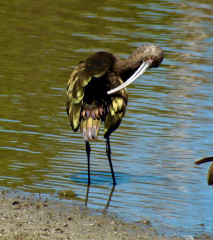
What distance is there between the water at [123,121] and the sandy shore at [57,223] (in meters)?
0.32

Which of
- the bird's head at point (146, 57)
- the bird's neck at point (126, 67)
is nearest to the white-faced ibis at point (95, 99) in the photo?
the bird's neck at point (126, 67)

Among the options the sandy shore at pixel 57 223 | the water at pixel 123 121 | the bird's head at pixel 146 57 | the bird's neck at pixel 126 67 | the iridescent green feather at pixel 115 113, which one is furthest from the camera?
the bird's head at pixel 146 57

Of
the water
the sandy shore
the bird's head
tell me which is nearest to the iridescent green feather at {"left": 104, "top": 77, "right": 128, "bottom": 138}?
the water

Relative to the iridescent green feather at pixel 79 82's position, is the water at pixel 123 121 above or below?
below

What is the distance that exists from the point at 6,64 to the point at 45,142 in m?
4.75

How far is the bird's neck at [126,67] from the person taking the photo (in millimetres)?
8883

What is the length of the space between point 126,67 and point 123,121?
1.87 m

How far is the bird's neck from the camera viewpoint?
8.88 m

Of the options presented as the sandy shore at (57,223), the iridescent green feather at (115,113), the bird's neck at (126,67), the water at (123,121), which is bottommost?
the water at (123,121)

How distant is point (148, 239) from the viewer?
253 inches

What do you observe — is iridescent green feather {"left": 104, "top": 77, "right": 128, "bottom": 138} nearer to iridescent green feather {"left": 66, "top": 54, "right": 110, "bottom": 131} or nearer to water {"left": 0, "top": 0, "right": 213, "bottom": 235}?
iridescent green feather {"left": 66, "top": 54, "right": 110, "bottom": 131}

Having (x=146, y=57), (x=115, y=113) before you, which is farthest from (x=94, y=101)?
(x=146, y=57)

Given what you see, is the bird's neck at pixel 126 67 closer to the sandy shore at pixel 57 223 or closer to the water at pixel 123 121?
the water at pixel 123 121

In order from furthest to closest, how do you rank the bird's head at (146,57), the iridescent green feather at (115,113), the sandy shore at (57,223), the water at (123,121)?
the bird's head at (146,57) → the iridescent green feather at (115,113) → the water at (123,121) → the sandy shore at (57,223)
